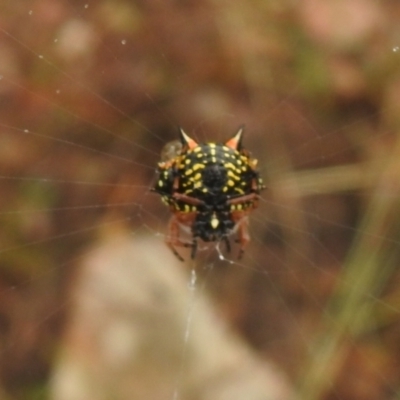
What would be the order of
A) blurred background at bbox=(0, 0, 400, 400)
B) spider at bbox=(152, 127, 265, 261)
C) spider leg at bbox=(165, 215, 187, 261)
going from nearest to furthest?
spider at bbox=(152, 127, 265, 261) → spider leg at bbox=(165, 215, 187, 261) → blurred background at bbox=(0, 0, 400, 400)

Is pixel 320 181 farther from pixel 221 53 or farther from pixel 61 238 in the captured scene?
pixel 61 238

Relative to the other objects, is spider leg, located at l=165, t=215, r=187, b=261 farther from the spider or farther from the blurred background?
the blurred background

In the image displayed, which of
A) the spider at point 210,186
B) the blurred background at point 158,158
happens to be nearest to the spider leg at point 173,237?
the spider at point 210,186

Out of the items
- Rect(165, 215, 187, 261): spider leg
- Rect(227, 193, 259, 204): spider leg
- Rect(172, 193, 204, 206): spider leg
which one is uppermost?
Rect(227, 193, 259, 204): spider leg

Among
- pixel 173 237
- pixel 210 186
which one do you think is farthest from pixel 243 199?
pixel 173 237

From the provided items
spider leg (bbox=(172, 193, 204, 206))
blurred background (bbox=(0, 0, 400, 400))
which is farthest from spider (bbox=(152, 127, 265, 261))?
blurred background (bbox=(0, 0, 400, 400))

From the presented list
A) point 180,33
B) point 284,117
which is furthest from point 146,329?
point 180,33
